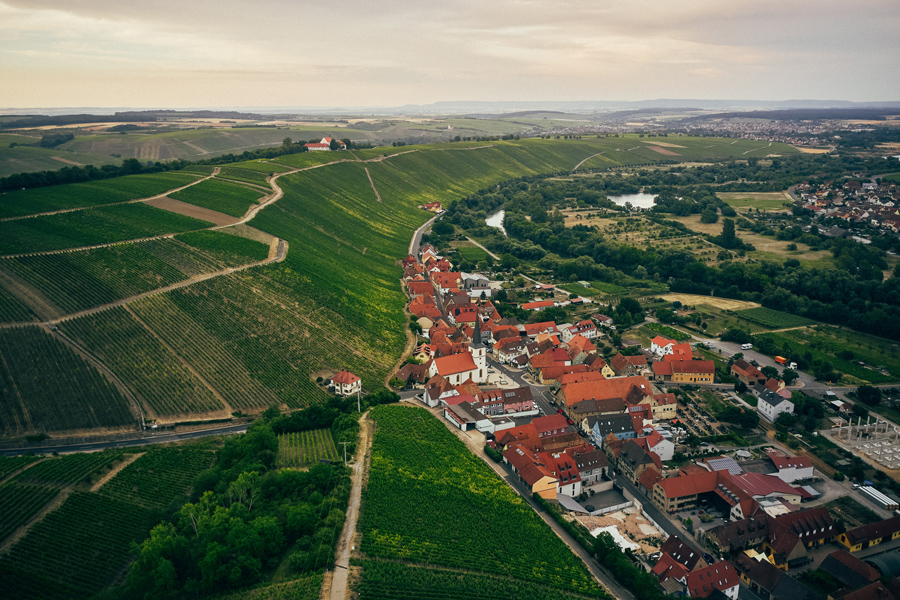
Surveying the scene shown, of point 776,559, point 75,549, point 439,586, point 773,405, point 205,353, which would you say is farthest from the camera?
point 773,405

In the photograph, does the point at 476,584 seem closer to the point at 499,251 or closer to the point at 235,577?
the point at 235,577

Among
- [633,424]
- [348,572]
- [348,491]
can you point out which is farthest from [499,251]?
[348,572]

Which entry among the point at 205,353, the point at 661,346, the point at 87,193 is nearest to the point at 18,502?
the point at 205,353

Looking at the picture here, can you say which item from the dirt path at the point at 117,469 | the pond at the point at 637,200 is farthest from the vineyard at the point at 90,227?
the pond at the point at 637,200

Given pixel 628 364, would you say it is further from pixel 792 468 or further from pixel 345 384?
pixel 345 384

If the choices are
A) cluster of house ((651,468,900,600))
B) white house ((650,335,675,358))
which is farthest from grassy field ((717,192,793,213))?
cluster of house ((651,468,900,600))

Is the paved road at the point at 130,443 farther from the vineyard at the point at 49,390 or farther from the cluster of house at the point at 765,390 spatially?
the cluster of house at the point at 765,390

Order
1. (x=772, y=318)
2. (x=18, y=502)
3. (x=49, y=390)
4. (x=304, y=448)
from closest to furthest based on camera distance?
1. (x=18, y=502)
2. (x=304, y=448)
3. (x=49, y=390)
4. (x=772, y=318)
